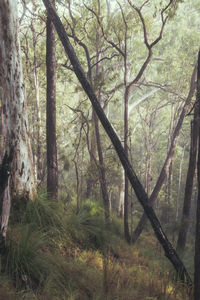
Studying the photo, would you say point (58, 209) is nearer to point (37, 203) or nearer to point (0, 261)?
point (37, 203)

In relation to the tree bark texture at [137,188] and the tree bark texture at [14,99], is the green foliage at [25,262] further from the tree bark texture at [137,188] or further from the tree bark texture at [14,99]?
the tree bark texture at [137,188]

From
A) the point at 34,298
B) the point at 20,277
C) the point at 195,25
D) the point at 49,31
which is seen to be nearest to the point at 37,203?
the point at 20,277

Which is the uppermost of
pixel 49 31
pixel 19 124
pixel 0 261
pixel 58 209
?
pixel 49 31

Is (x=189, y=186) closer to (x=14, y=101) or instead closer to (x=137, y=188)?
(x=137, y=188)

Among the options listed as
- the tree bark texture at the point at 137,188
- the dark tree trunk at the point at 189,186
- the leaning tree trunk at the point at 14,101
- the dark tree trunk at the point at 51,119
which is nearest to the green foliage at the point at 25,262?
the leaning tree trunk at the point at 14,101

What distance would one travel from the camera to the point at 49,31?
6.64 m

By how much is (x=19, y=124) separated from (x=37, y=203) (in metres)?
1.55

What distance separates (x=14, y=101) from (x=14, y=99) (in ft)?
0.13

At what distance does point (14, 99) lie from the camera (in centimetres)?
493

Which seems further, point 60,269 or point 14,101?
point 14,101

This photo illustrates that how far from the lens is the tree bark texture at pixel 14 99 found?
476cm

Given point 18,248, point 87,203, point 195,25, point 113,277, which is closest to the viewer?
point 18,248

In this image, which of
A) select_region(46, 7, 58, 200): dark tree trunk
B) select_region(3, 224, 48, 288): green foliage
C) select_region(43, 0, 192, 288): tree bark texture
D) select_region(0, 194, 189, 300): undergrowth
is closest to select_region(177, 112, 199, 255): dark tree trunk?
select_region(43, 0, 192, 288): tree bark texture

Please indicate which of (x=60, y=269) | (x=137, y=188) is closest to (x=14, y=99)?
(x=137, y=188)
